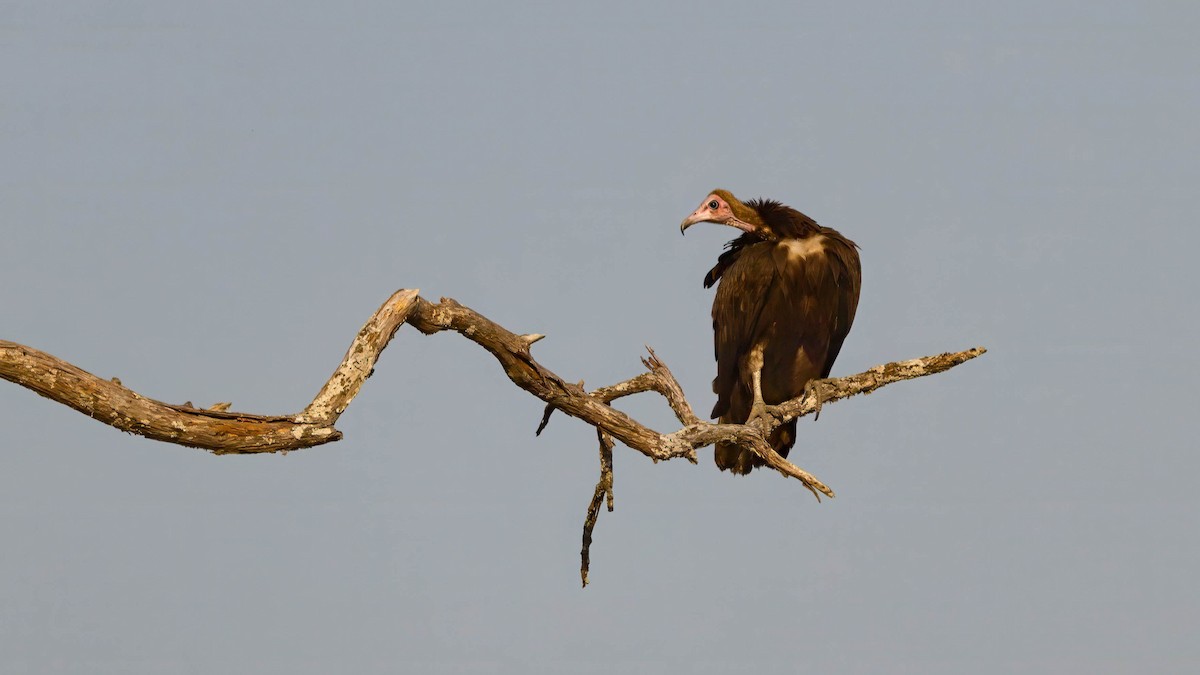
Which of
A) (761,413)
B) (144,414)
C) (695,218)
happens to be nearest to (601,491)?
(761,413)

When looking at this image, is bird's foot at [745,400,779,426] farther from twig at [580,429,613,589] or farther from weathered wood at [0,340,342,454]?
weathered wood at [0,340,342,454]

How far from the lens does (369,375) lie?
6.18 meters

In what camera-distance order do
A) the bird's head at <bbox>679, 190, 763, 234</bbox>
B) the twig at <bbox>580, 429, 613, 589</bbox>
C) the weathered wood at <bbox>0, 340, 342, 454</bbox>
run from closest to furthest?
the weathered wood at <bbox>0, 340, 342, 454</bbox>, the twig at <bbox>580, 429, 613, 589</bbox>, the bird's head at <bbox>679, 190, 763, 234</bbox>

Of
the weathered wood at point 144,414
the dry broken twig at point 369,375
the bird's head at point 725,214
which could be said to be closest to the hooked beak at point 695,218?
the bird's head at point 725,214

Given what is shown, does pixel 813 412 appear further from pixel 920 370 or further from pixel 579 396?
pixel 579 396

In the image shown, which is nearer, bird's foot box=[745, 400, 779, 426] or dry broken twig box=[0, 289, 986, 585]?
dry broken twig box=[0, 289, 986, 585]

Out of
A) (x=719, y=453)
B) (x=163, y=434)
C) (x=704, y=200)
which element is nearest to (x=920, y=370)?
(x=719, y=453)

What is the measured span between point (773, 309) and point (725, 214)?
2.99 feet

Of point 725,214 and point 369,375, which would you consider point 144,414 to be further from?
point 725,214

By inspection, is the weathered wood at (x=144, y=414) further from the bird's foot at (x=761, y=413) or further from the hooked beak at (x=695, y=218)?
the hooked beak at (x=695, y=218)

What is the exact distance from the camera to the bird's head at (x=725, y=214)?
30.1ft

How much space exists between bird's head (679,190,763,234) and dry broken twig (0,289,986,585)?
1.28 m

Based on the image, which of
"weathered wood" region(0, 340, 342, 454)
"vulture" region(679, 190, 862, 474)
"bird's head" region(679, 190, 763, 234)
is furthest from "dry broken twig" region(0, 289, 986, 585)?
"bird's head" region(679, 190, 763, 234)

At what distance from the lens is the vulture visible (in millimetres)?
8703
